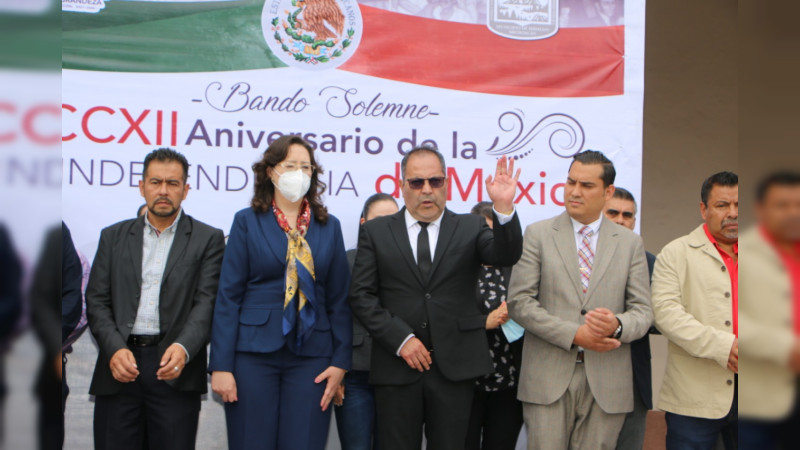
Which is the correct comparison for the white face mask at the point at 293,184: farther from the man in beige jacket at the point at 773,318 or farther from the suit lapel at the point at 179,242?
the man in beige jacket at the point at 773,318

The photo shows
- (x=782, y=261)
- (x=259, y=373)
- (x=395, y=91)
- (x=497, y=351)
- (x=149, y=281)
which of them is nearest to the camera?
(x=782, y=261)

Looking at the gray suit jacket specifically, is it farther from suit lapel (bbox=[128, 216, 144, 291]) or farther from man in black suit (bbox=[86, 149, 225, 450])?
suit lapel (bbox=[128, 216, 144, 291])

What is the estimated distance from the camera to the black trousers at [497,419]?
4156 millimetres

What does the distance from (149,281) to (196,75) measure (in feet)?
4.92

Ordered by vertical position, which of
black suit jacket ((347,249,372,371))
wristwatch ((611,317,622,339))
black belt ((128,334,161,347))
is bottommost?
black suit jacket ((347,249,372,371))

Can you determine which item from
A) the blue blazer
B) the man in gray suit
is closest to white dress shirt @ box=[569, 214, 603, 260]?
the man in gray suit

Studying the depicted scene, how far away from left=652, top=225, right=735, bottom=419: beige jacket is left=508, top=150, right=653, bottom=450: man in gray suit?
0.53ft

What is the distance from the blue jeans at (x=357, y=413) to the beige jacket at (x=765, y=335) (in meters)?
3.57

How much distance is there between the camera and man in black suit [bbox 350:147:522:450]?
11.3ft

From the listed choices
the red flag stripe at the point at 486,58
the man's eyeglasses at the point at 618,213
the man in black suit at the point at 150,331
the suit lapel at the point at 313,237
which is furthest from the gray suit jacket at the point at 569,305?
the man in black suit at the point at 150,331

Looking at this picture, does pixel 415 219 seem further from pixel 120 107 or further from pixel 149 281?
pixel 120 107

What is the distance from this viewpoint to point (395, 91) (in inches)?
188

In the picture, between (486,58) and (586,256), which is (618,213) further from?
(486,58)

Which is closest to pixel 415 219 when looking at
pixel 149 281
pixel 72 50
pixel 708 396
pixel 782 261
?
A: pixel 149 281
